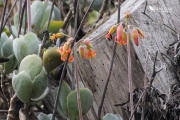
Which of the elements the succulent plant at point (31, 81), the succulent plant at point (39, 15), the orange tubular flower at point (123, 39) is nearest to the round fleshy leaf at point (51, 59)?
the succulent plant at point (31, 81)

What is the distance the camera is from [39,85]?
1241 mm

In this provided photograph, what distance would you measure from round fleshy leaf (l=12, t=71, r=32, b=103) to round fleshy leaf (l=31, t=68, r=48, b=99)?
2cm

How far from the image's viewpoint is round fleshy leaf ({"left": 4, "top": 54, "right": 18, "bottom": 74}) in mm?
1468

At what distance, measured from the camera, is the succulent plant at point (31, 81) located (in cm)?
121

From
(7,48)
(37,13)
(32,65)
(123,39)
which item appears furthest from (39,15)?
(123,39)

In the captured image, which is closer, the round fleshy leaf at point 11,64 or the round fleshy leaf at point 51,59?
the round fleshy leaf at point 51,59

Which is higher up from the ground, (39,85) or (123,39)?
(123,39)

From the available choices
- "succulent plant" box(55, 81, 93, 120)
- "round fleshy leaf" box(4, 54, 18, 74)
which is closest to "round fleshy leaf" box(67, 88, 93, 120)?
"succulent plant" box(55, 81, 93, 120)

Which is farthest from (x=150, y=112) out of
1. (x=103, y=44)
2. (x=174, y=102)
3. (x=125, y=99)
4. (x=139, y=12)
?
(x=139, y=12)

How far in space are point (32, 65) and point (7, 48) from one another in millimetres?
241

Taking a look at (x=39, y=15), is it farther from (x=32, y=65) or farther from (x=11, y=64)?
(x=32, y=65)

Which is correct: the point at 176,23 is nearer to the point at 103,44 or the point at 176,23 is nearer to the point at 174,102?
the point at 103,44

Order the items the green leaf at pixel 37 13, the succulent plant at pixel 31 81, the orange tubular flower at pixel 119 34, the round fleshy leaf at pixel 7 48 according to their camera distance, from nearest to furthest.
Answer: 1. the orange tubular flower at pixel 119 34
2. the succulent plant at pixel 31 81
3. the round fleshy leaf at pixel 7 48
4. the green leaf at pixel 37 13

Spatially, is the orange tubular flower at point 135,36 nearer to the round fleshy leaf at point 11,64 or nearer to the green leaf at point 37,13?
the round fleshy leaf at point 11,64
